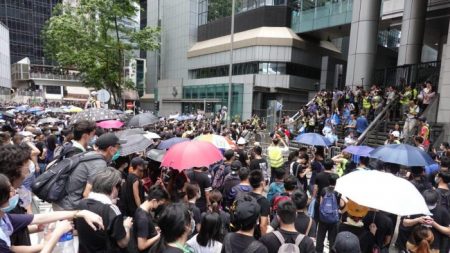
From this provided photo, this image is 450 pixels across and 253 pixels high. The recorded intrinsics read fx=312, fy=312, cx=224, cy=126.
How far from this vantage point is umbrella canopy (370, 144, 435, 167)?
216 inches

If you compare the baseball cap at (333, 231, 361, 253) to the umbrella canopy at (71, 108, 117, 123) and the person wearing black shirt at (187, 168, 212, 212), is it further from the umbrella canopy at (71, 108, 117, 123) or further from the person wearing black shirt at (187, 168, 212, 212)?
the umbrella canopy at (71, 108, 117, 123)

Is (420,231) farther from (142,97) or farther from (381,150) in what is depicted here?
(142,97)

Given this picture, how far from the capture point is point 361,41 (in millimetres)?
20062

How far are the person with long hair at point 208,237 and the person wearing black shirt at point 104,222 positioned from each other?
2.30 feet

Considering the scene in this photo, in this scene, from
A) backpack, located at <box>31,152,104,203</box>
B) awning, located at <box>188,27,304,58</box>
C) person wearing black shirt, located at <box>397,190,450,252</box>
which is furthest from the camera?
awning, located at <box>188,27,304,58</box>

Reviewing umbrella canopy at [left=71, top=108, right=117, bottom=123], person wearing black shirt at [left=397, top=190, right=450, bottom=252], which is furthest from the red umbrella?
umbrella canopy at [left=71, top=108, right=117, bottom=123]

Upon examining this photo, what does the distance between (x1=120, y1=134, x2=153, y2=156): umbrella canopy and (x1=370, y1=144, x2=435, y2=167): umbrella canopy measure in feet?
14.4

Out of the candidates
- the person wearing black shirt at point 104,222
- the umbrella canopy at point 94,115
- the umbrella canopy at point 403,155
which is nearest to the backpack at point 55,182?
the person wearing black shirt at point 104,222

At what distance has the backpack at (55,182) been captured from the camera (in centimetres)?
366

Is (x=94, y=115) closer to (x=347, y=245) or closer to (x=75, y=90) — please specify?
(x=347, y=245)

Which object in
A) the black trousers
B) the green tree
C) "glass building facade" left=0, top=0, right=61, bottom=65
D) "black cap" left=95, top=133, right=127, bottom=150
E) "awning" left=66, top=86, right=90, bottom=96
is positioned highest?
"glass building facade" left=0, top=0, right=61, bottom=65

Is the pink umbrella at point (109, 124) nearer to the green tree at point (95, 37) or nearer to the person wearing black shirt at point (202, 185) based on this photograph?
the person wearing black shirt at point (202, 185)

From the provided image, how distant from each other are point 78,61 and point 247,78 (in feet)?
48.5

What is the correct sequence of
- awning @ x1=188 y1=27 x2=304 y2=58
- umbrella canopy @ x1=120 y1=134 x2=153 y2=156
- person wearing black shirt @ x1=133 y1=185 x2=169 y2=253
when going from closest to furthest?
1. person wearing black shirt @ x1=133 y1=185 x2=169 y2=253
2. umbrella canopy @ x1=120 y1=134 x2=153 y2=156
3. awning @ x1=188 y1=27 x2=304 y2=58
